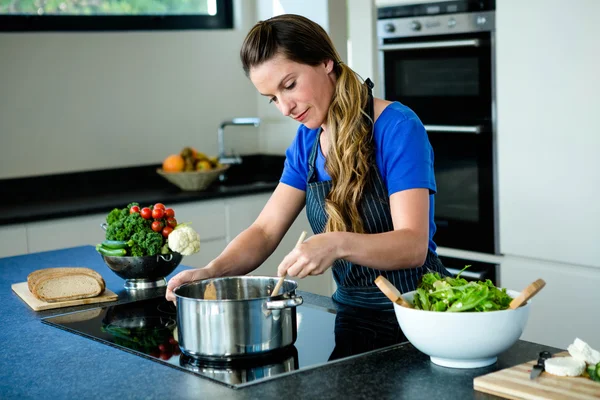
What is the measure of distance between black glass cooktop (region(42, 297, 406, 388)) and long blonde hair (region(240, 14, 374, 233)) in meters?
0.26

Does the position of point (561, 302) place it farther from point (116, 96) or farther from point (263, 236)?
point (116, 96)

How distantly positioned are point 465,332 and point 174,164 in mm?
2791

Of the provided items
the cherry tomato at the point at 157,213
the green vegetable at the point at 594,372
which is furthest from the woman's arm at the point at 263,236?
the green vegetable at the point at 594,372

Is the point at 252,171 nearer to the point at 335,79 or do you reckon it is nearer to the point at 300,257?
the point at 335,79

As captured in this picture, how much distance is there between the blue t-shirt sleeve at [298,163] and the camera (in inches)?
88.7

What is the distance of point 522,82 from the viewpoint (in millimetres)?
3291

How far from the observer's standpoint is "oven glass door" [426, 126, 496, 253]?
3.50 metres

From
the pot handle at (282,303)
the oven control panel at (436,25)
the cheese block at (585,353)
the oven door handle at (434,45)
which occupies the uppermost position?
the oven control panel at (436,25)

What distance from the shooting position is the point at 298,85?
200cm

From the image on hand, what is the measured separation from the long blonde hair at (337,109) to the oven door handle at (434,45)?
145 centimetres

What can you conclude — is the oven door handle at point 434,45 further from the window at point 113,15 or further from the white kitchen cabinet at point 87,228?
the window at point 113,15

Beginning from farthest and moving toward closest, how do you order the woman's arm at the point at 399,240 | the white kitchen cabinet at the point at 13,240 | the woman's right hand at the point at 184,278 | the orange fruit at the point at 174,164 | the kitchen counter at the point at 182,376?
the orange fruit at the point at 174,164 → the white kitchen cabinet at the point at 13,240 → the woman's right hand at the point at 184,278 → the woman's arm at the point at 399,240 → the kitchen counter at the point at 182,376

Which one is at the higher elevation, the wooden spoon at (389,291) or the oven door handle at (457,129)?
the oven door handle at (457,129)

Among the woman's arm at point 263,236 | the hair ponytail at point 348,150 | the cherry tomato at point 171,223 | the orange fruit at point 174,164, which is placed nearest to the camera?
the hair ponytail at point 348,150
